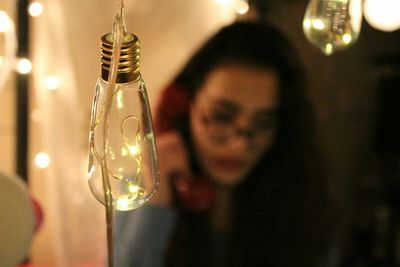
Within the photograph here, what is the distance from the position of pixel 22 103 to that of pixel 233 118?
52 centimetres

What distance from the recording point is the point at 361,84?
135 cm

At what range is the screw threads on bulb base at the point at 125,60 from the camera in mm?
233

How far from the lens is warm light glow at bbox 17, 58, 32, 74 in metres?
0.94

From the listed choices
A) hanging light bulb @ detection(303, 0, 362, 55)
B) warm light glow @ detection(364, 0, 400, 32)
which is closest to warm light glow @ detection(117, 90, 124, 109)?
hanging light bulb @ detection(303, 0, 362, 55)

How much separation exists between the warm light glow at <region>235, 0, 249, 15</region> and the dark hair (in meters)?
0.22

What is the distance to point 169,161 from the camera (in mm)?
771

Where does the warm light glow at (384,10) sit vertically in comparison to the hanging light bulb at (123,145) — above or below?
above

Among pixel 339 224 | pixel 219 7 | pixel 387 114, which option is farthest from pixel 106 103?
pixel 387 114

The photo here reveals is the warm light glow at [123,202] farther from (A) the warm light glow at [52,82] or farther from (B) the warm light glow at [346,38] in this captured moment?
(A) the warm light glow at [52,82]

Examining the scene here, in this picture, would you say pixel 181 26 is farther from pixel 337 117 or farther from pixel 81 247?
pixel 337 117

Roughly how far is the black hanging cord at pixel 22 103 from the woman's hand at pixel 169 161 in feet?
0.89

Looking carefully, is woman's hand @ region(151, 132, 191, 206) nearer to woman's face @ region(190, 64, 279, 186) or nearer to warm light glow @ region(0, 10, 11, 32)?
woman's face @ region(190, 64, 279, 186)

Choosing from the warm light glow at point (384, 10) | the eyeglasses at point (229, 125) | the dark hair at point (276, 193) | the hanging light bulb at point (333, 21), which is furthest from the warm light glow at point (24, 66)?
the hanging light bulb at point (333, 21)

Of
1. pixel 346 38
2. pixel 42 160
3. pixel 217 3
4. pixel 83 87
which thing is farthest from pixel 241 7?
pixel 346 38
